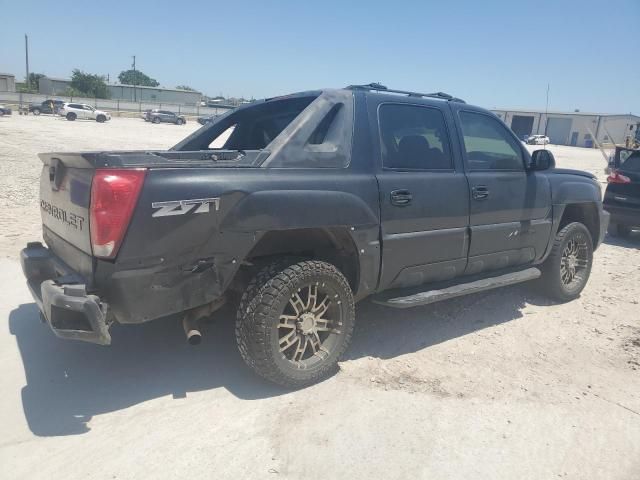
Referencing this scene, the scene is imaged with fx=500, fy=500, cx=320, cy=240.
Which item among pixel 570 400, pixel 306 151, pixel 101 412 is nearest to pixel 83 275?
pixel 101 412

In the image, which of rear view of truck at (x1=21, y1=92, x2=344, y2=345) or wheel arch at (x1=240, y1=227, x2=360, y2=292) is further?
wheel arch at (x1=240, y1=227, x2=360, y2=292)

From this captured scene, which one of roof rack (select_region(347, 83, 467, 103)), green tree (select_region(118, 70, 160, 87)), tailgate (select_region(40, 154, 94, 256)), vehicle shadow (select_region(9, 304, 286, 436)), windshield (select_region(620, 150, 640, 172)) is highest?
green tree (select_region(118, 70, 160, 87))

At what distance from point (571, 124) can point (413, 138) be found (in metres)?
75.4

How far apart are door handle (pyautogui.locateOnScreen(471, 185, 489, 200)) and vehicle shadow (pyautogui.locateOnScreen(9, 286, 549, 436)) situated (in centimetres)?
123

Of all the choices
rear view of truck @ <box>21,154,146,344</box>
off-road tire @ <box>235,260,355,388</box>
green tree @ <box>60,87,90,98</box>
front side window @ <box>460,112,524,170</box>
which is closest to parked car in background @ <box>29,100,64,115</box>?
green tree @ <box>60,87,90,98</box>

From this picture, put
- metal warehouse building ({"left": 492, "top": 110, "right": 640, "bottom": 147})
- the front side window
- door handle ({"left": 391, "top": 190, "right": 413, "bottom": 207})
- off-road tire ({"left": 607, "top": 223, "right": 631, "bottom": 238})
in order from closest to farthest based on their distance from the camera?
1. door handle ({"left": 391, "top": 190, "right": 413, "bottom": 207})
2. the front side window
3. off-road tire ({"left": 607, "top": 223, "right": 631, "bottom": 238})
4. metal warehouse building ({"left": 492, "top": 110, "right": 640, "bottom": 147})

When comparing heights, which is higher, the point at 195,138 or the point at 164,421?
the point at 195,138

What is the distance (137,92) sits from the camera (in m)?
86.5

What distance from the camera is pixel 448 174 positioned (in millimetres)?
4039

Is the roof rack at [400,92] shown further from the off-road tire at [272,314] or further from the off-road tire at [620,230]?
the off-road tire at [620,230]

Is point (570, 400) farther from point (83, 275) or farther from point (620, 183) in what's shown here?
point (620, 183)

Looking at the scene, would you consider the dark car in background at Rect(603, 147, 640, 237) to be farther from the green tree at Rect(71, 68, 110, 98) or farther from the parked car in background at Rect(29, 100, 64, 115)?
→ the green tree at Rect(71, 68, 110, 98)

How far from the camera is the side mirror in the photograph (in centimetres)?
467

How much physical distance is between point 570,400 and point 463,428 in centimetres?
93
